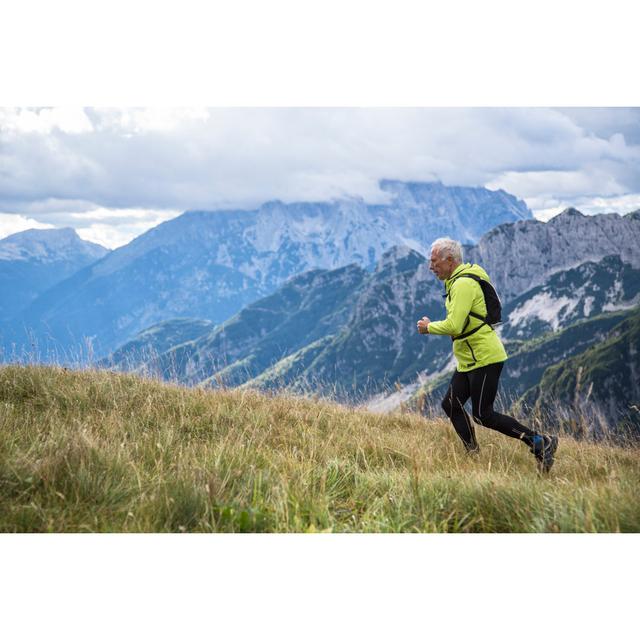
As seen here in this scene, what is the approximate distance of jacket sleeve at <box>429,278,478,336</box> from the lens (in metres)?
6.47

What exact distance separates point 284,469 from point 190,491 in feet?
3.81

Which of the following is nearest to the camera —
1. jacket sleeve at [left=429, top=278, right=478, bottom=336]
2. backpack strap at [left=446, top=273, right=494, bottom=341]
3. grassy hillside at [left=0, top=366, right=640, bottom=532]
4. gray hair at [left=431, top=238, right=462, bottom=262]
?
grassy hillside at [left=0, top=366, right=640, bottom=532]

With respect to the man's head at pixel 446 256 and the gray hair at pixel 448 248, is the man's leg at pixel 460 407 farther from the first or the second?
the gray hair at pixel 448 248

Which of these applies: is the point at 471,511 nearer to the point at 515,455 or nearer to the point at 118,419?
the point at 515,455

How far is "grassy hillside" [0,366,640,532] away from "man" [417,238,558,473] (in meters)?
0.41

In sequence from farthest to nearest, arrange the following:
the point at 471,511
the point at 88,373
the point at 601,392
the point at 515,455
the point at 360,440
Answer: the point at 601,392
the point at 88,373
the point at 515,455
the point at 360,440
the point at 471,511

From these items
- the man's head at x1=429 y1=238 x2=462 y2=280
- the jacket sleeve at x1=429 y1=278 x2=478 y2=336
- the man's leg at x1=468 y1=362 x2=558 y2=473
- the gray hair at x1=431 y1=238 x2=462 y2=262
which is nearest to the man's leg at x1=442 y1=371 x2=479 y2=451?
the man's leg at x1=468 y1=362 x2=558 y2=473

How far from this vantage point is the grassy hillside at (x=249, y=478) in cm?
425

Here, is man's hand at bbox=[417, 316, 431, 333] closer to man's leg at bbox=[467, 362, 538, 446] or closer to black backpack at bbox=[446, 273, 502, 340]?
black backpack at bbox=[446, 273, 502, 340]

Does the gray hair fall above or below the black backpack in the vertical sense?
above

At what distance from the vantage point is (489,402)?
676cm

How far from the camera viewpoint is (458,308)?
6.50m

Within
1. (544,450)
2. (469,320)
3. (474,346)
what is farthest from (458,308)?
(544,450)

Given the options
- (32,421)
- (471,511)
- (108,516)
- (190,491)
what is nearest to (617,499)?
(471,511)
